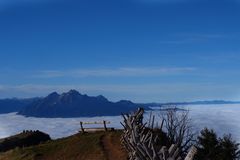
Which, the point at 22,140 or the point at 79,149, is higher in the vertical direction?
the point at 22,140

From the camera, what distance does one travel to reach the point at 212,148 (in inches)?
3780

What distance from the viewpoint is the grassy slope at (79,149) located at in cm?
7800

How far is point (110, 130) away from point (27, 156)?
1499cm

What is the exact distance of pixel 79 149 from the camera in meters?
84.4

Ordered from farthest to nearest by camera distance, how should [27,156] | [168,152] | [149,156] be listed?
[27,156] → [149,156] → [168,152]

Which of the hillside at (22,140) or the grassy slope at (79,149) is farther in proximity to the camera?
the hillside at (22,140)

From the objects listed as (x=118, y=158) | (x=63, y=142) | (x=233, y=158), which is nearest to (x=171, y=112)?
(x=233, y=158)

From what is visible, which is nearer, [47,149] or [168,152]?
[168,152]

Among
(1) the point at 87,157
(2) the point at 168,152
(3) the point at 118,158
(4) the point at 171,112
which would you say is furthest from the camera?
(4) the point at 171,112

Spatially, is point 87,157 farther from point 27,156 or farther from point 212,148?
point 212,148

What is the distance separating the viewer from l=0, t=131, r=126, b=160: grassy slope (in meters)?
78.0

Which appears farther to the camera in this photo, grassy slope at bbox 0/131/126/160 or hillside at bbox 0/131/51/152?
hillside at bbox 0/131/51/152

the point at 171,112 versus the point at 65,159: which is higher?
the point at 171,112

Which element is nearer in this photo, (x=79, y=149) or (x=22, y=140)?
(x=79, y=149)
